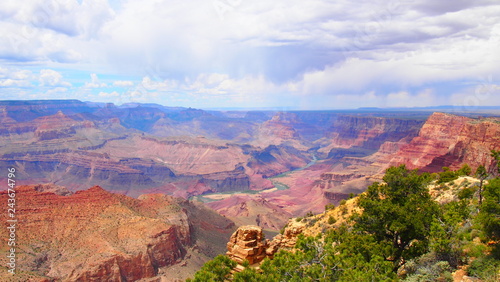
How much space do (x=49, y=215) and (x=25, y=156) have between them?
146 meters

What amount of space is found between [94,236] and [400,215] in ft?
150

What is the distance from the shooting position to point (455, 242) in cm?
2030

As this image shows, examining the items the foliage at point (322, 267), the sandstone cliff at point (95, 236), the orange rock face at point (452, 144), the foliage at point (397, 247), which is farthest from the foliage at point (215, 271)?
the orange rock face at point (452, 144)

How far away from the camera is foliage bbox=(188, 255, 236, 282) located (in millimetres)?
19766

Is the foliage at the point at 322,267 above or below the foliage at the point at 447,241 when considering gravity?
below

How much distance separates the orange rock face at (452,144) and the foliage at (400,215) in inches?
2014

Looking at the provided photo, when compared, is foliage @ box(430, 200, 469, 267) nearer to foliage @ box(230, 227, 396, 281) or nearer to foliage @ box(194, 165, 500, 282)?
foliage @ box(194, 165, 500, 282)

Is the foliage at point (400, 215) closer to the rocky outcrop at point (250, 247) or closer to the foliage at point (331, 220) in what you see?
the rocky outcrop at point (250, 247)

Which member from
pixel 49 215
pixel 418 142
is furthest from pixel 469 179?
pixel 418 142

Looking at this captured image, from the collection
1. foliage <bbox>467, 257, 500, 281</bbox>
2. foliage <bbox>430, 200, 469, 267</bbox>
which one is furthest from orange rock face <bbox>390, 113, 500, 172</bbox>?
foliage <bbox>467, 257, 500, 281</bbox>

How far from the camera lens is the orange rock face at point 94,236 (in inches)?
1882

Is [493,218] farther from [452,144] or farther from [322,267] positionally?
[452,144]

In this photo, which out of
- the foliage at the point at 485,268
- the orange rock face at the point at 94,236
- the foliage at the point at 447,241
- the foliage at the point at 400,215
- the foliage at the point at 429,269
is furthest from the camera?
the orange rock face at the point at 94,236

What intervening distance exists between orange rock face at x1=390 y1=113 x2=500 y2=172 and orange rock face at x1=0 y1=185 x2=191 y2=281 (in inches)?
2301
